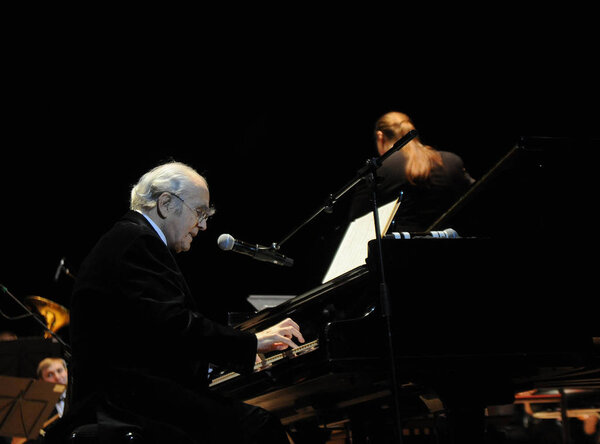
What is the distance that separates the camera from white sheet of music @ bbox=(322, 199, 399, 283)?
2.72 m

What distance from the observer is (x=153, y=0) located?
5.38 m

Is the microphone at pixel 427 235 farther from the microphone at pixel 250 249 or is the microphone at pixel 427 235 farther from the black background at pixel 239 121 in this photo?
the black background at pixel 239 121

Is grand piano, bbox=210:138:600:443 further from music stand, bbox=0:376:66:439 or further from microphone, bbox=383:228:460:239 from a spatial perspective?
music stand, bbox=0:376:66:439

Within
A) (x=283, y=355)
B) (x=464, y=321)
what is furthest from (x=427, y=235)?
(x=283, y=355)

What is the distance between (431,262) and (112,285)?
1167 mm

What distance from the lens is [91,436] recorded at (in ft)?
5.91

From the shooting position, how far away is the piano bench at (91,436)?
5.72ft

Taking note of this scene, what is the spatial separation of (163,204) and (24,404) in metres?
2.98

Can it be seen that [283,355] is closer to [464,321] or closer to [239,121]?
[464,321]

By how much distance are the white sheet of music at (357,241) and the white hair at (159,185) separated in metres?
0.89

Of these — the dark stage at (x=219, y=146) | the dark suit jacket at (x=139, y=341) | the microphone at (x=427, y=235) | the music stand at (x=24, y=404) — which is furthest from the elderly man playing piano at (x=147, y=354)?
the dark stage at (x=219, y=146)

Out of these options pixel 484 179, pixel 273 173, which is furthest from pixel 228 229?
pixel 484 179

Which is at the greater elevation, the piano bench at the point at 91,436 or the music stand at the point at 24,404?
the music stand at the point at 24,404

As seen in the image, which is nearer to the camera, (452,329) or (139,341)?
(139,341)
